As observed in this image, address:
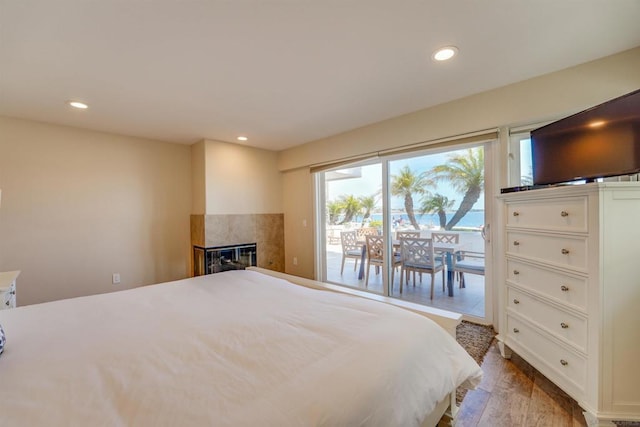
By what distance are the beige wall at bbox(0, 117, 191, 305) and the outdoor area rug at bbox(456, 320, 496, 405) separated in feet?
12.0

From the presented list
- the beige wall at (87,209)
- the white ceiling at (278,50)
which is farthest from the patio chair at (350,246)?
the beige wall at (87,209)

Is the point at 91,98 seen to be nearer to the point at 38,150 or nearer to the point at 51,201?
the point at 38,150

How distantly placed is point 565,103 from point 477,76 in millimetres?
686

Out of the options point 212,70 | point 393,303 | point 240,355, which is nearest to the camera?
point 240,355

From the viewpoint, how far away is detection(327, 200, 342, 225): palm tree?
3.97m

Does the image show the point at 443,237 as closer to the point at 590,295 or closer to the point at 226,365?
the point at 590,295

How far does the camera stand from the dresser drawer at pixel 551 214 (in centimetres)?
145

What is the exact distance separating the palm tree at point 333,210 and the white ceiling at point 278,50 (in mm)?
1641

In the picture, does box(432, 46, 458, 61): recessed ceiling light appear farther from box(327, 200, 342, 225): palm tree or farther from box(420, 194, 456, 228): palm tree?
box(327, 200, 342, 225): palm tree

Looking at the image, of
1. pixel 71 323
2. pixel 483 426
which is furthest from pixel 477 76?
pixel 71 323

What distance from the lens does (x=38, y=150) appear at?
9.18 ft

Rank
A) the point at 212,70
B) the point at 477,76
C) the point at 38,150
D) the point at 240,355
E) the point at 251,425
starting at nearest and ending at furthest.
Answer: the point at 251,425
the point at 240,355
the point at 212,70
the point at 477,76
the point at 38,150

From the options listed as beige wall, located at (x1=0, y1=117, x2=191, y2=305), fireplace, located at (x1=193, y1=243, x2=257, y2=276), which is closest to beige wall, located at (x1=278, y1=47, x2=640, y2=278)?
fireplace, located at (x1=193, y1=243, x2=257, y2=276)

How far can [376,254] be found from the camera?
345 centimetres
